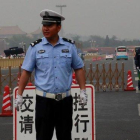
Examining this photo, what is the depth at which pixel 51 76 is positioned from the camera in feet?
20.3

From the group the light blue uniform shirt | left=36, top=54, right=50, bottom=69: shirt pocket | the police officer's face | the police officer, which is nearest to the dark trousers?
the police officer

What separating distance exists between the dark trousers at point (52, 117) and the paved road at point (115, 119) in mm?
3825

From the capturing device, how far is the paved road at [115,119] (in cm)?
1045

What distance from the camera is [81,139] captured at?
7602 millimetres

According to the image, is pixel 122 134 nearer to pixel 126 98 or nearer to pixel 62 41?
pixel 62 41

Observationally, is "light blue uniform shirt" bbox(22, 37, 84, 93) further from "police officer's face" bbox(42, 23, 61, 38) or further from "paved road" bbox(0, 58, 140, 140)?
"paved road" bbox(0, 58, 140, 140)

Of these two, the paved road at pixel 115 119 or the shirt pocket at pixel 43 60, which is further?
the paved road at pixel 115 119

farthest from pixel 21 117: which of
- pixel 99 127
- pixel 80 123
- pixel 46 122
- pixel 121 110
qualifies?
pixel 121 110

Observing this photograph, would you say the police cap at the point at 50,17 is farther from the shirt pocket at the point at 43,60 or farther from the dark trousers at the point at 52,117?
the dark trousers at the point at 52,117

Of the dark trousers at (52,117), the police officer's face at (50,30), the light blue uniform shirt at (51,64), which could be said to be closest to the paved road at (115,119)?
the dark trousers at (52,117)

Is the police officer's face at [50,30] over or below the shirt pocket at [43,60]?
over

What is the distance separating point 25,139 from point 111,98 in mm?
11103

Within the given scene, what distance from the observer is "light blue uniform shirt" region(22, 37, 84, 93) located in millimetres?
6172

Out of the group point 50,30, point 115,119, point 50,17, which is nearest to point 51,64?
point 50,30
